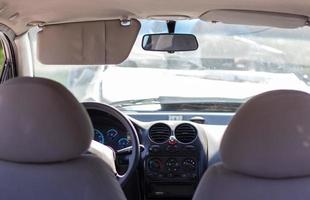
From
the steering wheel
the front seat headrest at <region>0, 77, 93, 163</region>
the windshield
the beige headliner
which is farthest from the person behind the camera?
A: the windshield

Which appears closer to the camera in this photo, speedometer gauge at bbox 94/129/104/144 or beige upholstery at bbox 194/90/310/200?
beige upholstery at bbox 194/90/310/200

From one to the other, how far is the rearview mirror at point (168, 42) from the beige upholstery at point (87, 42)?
0.11 m

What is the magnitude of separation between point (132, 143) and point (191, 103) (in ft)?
3.48

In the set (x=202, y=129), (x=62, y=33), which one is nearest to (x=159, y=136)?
(x=202, y=129)

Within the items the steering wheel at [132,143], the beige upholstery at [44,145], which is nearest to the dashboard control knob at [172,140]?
the steering wheel at [132,143]

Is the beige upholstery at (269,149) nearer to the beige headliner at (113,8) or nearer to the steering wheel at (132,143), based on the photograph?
the beige headliner at (113,8)

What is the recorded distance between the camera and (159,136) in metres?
4.82

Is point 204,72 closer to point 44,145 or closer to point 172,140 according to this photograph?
point 172,140

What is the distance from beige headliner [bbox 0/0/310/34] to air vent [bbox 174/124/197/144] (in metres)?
0.87

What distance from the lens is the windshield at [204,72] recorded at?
18.7ft

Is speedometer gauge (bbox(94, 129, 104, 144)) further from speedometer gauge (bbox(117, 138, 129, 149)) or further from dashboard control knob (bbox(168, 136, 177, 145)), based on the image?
dashboard control knob (bbox(168, 136, 177, 145))

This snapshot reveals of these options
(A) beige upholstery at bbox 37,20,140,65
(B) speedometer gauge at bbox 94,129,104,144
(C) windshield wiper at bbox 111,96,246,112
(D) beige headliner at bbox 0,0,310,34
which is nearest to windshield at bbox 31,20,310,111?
(C) windshield wiper at bbox 111,96,246,112

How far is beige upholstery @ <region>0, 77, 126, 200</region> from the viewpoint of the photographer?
283 cm

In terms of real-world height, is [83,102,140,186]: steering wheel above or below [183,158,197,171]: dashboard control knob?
above
